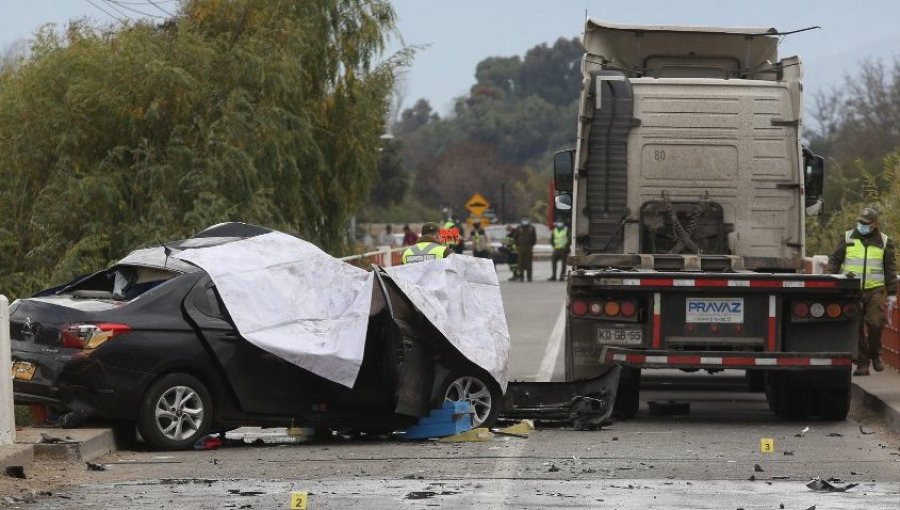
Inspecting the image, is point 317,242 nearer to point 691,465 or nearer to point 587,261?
point 587,261

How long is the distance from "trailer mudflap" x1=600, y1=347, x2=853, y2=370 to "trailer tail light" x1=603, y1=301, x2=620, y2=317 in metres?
0.37

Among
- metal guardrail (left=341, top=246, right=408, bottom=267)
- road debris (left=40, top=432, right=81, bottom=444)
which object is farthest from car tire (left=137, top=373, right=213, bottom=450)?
metal guardrail (left=341, top=246, right=408, bottom=267)

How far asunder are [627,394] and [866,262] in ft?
12.1

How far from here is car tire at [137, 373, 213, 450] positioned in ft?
39.3

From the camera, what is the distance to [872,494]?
32.3 feet

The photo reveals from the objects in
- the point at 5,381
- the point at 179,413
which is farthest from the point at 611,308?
the point at 5,381

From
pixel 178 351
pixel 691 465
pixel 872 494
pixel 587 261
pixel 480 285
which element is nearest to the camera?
pixel 872 494

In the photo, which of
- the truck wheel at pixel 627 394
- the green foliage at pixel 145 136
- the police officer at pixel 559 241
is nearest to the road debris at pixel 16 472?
the truck wheel at pixel 627 394

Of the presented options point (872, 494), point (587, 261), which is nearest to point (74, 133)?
point (587, 261)

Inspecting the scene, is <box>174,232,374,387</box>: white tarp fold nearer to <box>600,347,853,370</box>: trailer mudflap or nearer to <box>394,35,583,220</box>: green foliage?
<box>600,347,853,370</box>: trailer mudflap

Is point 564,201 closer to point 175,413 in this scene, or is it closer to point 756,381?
point 756,381

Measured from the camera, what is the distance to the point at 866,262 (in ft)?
55.6

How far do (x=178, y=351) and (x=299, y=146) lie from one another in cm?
1377

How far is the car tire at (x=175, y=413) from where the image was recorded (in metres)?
12.0
